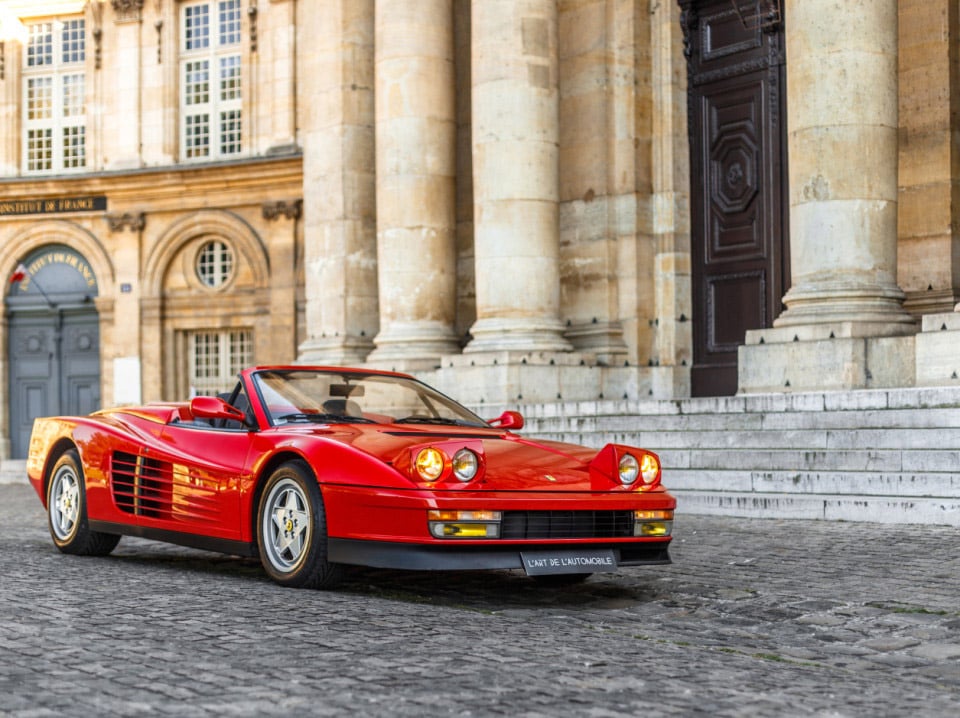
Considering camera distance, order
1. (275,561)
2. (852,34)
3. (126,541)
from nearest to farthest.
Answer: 1. (275,561)
2. (126,541)
3. (852,34)

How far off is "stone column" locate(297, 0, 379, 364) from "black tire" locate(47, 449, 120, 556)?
10.9 metres

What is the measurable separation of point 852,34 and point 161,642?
1048cm

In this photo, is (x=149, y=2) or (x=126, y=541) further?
(x=149, y=2)

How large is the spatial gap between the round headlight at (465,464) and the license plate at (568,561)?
0.47 metres

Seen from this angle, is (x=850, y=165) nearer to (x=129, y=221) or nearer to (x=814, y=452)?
(x=814, y=452)

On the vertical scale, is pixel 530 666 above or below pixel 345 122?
below

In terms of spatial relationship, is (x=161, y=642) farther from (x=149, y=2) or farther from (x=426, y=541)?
(x=149, y=2)

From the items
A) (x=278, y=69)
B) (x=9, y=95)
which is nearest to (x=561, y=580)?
(x=278, y=69)

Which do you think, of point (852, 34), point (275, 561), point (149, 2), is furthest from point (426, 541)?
point (149, 2)

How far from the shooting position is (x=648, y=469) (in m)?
7.97

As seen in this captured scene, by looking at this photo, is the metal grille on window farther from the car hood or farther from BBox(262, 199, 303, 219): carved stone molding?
the car hood

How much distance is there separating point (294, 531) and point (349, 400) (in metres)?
1.27

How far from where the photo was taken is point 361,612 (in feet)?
23.1

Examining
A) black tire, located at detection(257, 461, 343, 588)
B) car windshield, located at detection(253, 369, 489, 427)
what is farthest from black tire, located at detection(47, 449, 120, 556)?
black tire, located at detection(257, 461, 343, 588)
